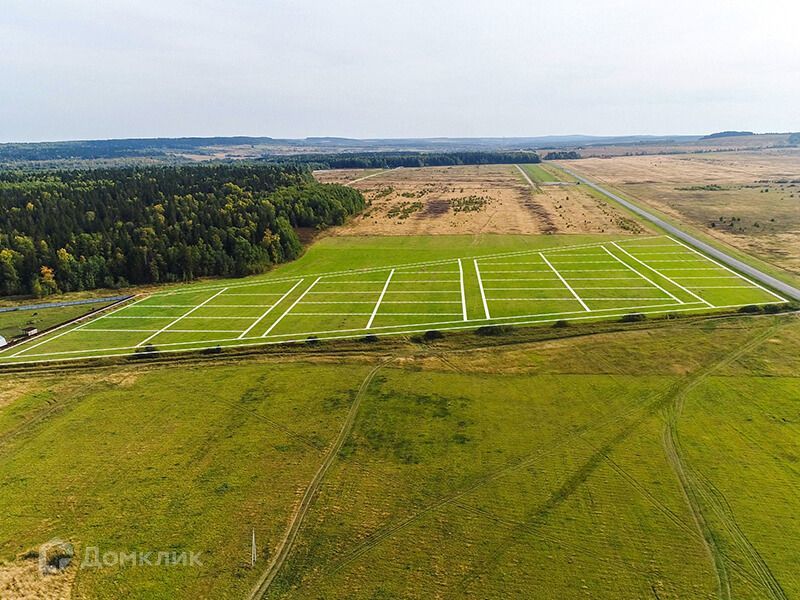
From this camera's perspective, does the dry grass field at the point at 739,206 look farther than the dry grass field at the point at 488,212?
No

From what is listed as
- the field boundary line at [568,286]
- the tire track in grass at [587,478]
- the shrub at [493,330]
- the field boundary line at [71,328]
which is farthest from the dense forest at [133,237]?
the tire track in grass at [587,478]

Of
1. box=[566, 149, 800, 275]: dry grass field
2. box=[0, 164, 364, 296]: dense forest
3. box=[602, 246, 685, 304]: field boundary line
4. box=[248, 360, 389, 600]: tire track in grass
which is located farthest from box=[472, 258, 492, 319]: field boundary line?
box=[566, 149, 800, 275]: dry grass field

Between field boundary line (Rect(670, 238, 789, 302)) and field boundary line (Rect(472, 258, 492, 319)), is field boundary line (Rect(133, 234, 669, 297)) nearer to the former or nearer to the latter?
field boundary line (Rect(472, 258, 492, 319))

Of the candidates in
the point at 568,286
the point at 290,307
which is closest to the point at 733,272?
the point at 568,286

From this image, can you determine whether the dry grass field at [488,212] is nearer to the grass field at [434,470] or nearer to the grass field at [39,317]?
the grass field at [39,317]

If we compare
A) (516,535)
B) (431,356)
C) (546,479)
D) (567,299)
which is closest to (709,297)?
(567,299)

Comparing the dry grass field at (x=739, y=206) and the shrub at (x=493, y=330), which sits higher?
the dry grass field at (x=739, y=206)

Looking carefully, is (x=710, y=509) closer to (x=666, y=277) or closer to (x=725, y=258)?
(x=666, y=277)
